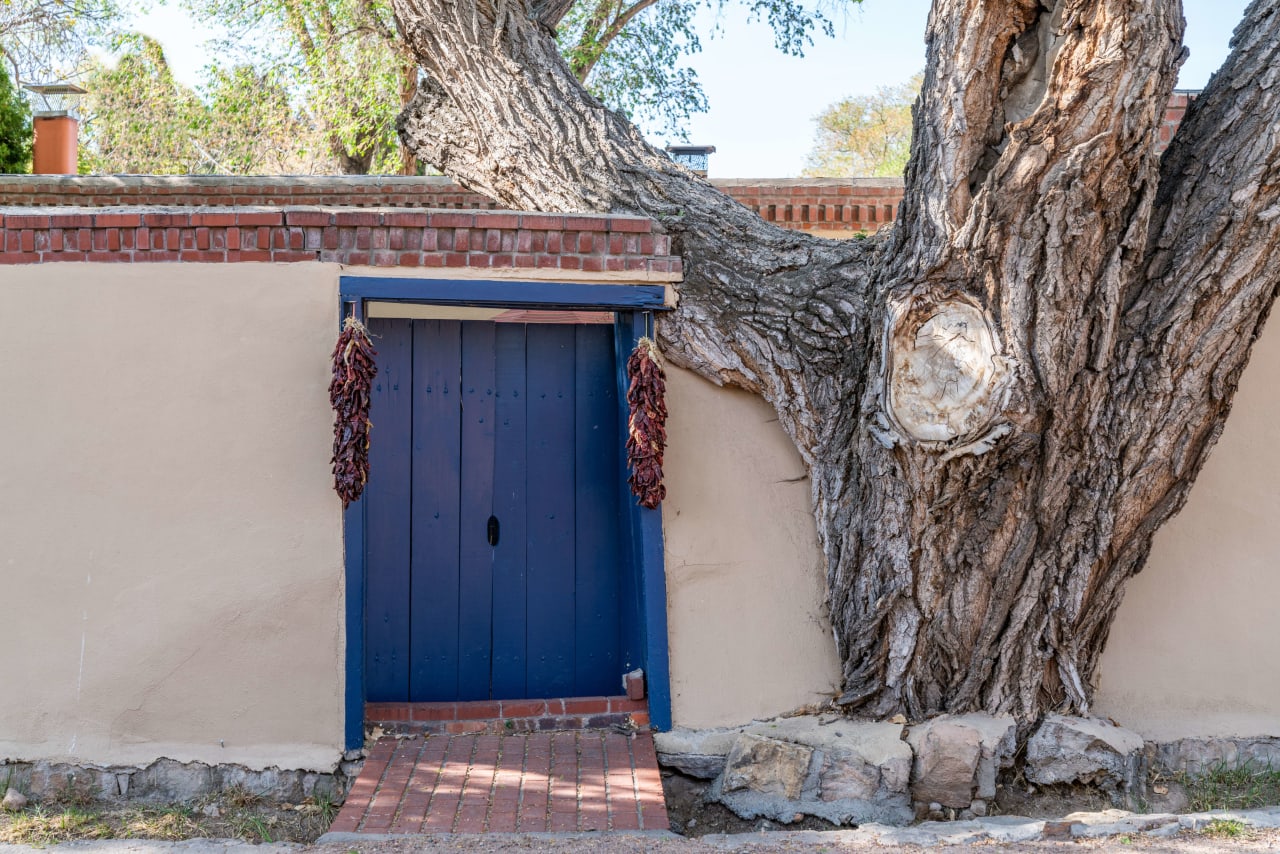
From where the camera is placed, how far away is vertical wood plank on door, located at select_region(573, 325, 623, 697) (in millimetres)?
5629

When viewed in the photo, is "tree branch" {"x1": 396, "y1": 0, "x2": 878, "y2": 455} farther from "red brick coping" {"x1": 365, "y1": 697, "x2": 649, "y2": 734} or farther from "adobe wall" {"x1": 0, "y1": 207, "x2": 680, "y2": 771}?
"red brick coping" {"x1": 365, "y1": 697, "x2": 649, "y2": 734}

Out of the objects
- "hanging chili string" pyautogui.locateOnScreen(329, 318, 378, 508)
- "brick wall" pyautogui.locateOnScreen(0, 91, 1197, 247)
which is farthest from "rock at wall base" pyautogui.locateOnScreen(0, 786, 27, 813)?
"brick wall" pyautogui.locateOnScreen(0, 91, 1197, 247)

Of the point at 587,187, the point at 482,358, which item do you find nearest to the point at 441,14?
the point at 587,187

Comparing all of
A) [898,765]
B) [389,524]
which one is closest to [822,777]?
[898,765]

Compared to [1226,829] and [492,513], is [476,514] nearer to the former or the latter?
[492,513]

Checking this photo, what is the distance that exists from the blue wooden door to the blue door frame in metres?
0.24

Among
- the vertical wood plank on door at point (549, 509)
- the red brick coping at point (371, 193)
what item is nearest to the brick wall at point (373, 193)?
the red brick coping at point (371, 193)

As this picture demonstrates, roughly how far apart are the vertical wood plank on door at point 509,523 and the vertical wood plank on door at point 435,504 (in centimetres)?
20

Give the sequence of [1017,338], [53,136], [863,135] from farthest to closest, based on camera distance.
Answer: [863,135]
[53,136]
[1017,338]

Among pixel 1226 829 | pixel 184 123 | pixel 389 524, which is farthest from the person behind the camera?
pixel 184 123

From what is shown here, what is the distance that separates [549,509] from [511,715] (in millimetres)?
996

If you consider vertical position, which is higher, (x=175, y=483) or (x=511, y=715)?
(x=175, y=483)

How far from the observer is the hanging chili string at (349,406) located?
4.89 metres

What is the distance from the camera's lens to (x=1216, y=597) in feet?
17.6
